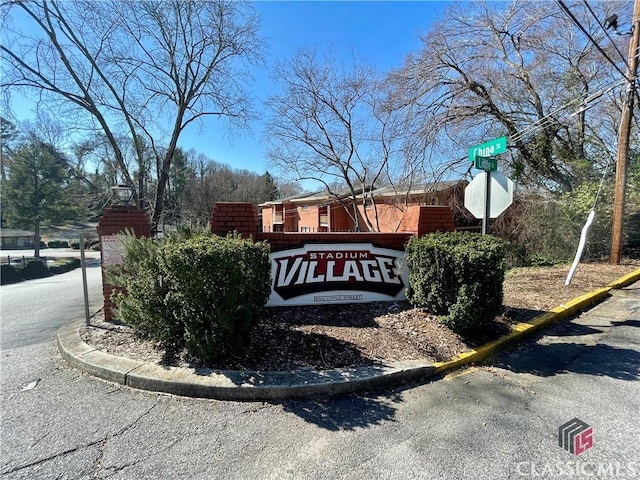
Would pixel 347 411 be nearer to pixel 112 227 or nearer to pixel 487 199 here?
pixel 487 199

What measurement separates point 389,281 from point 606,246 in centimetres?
1009

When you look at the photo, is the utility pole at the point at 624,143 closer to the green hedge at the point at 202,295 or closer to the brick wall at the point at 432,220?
the brick wall at the point at 432,220

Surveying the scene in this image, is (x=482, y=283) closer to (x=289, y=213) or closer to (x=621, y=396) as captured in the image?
(x=621, y=396)

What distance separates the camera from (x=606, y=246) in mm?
10773

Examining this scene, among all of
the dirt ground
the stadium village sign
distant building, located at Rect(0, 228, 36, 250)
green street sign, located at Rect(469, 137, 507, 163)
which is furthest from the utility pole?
distant building, located at Rect(0, 228, 36, 250)

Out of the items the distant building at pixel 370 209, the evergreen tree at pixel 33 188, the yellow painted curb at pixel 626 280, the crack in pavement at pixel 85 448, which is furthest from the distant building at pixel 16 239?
the yellow painted curb at pixel 626 280

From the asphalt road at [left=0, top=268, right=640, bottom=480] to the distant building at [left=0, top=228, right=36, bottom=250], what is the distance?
5524 cm

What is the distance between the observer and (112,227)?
495 centimetres

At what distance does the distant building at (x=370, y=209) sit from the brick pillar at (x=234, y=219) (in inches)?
A: 113

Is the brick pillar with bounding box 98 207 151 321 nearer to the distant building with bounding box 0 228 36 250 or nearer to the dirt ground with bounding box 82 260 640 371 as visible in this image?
the dirt ground with bounding box 82 260 640 371

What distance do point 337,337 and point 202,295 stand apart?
1.86m

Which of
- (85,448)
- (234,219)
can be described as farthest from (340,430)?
(234,219)

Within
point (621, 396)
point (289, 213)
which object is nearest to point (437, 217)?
point (621, 396)

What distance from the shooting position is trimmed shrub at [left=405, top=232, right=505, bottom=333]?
3916mm
